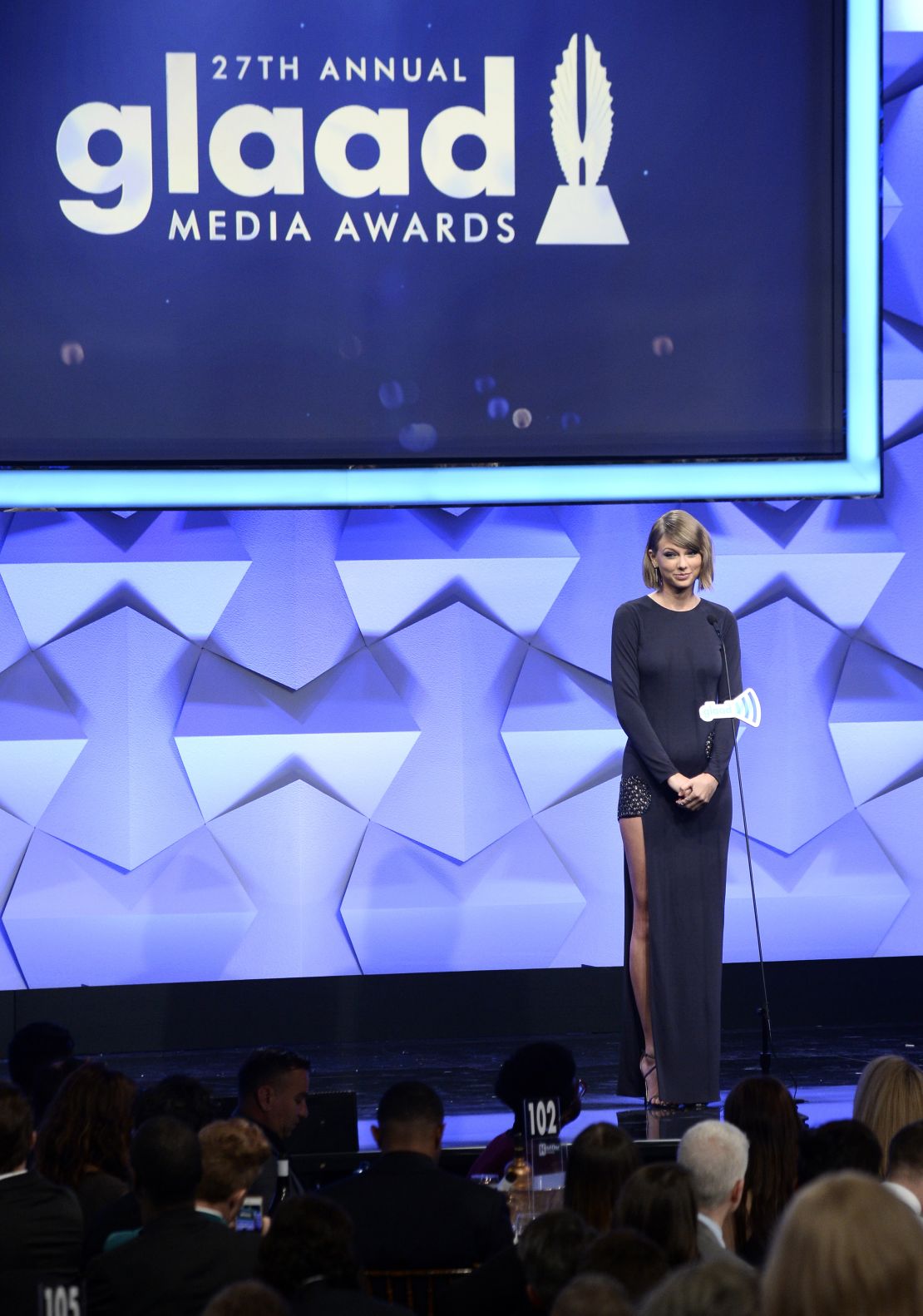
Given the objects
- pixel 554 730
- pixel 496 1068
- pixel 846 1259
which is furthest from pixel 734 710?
pixel 846 1259

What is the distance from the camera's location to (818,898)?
6586 mm

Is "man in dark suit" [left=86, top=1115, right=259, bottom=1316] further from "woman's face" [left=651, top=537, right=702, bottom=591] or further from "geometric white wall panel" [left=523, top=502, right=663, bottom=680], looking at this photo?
"geometric white wall panel" [left=523, top=502, right=663, bottom=680]

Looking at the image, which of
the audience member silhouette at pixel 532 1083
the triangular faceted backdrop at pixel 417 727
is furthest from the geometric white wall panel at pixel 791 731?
the audience member silhouette at pixel 532 1083

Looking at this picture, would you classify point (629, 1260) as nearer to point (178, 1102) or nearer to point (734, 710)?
point (178, 1102)

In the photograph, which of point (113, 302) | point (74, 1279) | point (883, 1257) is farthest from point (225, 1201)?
point (113, 302)

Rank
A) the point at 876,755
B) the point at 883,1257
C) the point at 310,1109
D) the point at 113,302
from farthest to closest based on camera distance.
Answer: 1. the point at 876,755
2. the point at 113,302
3. the point at 310,1109
4. the point at 883,1257

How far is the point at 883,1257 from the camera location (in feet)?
4.59

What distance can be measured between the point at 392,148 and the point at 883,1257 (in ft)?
17.9

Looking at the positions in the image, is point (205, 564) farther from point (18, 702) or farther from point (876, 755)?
point (876, 755)

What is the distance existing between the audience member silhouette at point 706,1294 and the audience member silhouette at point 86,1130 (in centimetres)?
194

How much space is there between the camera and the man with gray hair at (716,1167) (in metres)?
2.91

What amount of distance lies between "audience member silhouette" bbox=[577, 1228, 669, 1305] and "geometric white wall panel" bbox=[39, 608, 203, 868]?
13.8 ft

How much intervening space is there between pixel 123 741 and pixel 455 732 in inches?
45.9

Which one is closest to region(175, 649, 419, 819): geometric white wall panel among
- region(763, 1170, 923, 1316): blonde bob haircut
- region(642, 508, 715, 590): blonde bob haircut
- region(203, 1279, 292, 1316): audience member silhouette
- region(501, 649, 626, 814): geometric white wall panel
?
region(501, 649, 626, 814): geometric white wall panel
